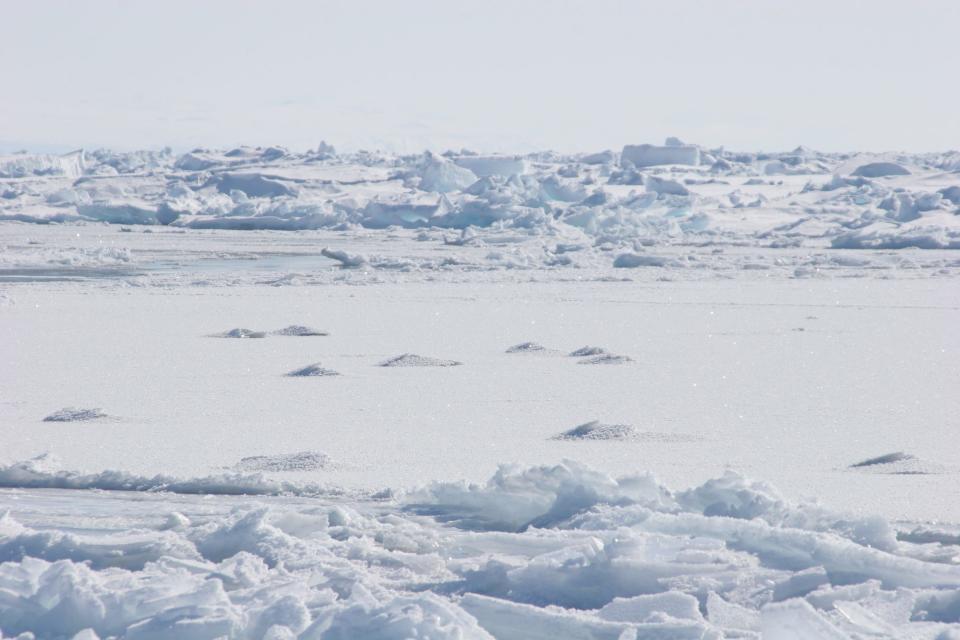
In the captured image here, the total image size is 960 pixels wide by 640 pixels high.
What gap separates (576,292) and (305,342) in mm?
3683

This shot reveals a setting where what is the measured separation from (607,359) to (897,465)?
2.55 m

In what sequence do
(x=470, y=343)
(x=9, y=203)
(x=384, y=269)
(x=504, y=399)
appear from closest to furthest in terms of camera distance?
(x=504, y=399) → (x=470, y=343) → (x=384, y=269) → (x=9, y=203)

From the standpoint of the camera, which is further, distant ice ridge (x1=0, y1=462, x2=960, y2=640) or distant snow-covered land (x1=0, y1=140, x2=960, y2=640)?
distant snow-covered land (x1=0, y1=140, x2=960, y2=640)

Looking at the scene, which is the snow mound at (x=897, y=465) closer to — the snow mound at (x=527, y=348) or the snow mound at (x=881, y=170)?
the snow mound at (x=527, y=348)

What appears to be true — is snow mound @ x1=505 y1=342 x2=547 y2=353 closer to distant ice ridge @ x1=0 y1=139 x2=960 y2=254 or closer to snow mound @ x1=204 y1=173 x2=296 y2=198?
distant ice ridge @ x1=0 y1=139 x2=960 y2=254

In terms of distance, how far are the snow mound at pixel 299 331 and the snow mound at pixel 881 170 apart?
70.8 feet

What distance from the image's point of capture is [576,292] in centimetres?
1030

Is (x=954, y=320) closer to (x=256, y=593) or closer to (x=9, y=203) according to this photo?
(x=256, y=593)

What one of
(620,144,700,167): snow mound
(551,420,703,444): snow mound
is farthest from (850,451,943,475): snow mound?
(620,144,700,167): snow mound

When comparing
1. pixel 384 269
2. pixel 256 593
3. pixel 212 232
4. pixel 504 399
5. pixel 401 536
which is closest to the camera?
pixel 256 593

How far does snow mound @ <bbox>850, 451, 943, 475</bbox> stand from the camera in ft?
12.2

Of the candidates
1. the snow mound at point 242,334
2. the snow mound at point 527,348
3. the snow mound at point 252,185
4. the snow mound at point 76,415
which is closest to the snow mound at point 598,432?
the snow mound at point 76,415

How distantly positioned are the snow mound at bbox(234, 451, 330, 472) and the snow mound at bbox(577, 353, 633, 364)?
2498mm

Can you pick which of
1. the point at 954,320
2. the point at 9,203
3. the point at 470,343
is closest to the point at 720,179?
the point at 9,203
